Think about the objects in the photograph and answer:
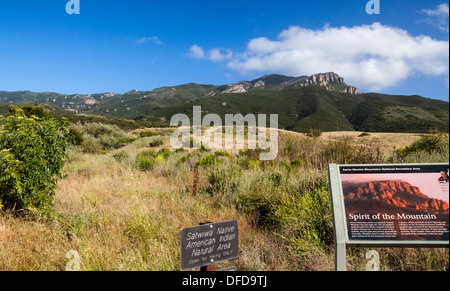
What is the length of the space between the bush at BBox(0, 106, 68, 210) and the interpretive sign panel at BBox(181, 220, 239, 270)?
3.74 meters

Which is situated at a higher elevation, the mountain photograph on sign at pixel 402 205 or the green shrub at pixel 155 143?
the mountain photograph on sign at pixel 402 205

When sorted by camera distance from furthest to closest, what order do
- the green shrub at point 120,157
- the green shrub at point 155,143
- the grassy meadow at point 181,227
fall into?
the green shrub at point 155,143 → the green shrub at point 120,157 → the grassy meadow at point 181,227

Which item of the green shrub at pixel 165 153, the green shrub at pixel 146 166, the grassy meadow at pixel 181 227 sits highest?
the green shrub at pixel 165 153

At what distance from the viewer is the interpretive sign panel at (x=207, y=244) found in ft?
7.50

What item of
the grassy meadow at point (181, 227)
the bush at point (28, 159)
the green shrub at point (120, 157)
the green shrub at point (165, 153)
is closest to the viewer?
the grassy meadow at point (181, 227)

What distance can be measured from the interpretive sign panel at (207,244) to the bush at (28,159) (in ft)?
12.3

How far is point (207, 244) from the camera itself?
240cm

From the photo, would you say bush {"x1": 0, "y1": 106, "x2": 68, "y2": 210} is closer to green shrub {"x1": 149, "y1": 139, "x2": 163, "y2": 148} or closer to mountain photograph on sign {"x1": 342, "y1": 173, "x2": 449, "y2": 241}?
mountain photograph on sign {"x1": 342, "y1": 173, "x2": 449, "y2": 241}

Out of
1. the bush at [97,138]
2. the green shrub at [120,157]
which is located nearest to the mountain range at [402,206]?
the green shrub at [120,157]

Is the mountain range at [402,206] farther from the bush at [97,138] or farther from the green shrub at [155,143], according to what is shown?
the green shrub at [155,143]

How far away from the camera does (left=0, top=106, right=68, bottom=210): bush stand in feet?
14.5
